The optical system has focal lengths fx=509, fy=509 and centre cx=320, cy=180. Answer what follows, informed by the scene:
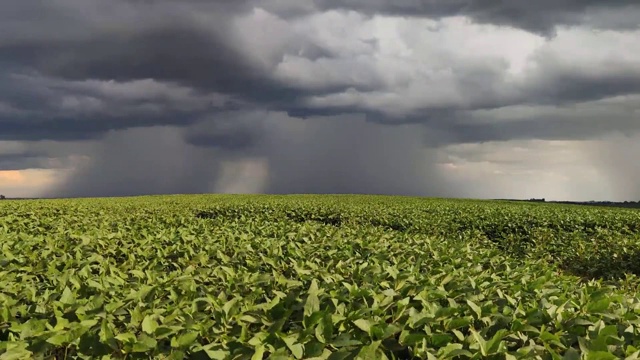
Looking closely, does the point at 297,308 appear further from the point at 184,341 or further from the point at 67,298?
the point at 67,298

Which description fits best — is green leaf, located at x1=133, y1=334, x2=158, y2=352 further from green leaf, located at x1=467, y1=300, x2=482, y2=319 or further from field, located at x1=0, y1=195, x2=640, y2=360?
green leaf, located at x1=467, y1=300, x2=482, y2=319

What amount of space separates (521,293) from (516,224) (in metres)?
16.7

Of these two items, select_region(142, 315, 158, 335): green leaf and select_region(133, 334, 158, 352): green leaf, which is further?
select_region(142, 315, 158, 335): green leaf

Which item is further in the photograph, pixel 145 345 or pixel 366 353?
pixel 145 345

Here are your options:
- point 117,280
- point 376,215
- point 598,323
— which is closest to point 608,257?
point 376,215

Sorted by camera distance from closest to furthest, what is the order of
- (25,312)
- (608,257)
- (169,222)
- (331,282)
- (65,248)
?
(25,312), (331,282), (65,248), (169,222), (608,257)

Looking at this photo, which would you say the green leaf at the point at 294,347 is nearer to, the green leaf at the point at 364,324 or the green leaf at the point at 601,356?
the green leaf at the point at 364,324

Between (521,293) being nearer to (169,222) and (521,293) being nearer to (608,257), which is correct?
(169,222)

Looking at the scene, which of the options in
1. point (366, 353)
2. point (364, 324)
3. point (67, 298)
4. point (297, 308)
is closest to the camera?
point (366, 353)

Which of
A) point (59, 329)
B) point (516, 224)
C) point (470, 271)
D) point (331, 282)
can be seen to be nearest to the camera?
point (59, 329)

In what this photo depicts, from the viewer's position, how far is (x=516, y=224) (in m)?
20.1

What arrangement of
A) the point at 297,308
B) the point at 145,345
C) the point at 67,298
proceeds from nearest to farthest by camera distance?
the point at 145,345
the point at 297,308
the point at 67,298

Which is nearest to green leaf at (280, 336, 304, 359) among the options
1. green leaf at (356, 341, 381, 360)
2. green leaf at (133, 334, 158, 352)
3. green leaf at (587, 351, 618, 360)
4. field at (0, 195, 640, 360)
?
field at (0, 195, 640, 360)

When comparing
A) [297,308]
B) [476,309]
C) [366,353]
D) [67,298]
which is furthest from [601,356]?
[67,298]
